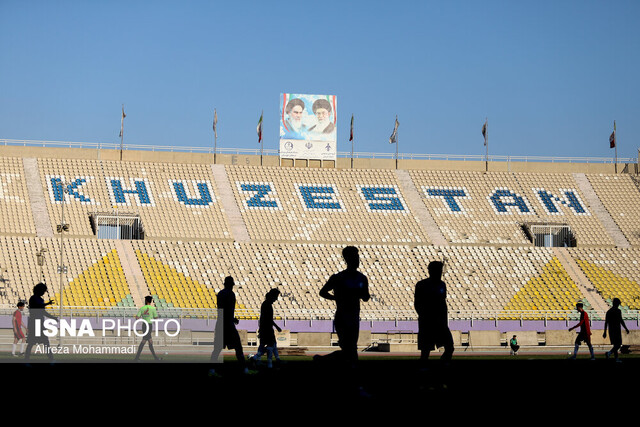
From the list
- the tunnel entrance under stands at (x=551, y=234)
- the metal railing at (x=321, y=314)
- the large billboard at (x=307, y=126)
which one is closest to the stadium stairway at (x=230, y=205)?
the large billboard at (x=307, y=126)

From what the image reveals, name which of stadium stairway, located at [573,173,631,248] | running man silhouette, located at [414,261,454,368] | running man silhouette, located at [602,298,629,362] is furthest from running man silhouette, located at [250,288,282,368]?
stadium stairway, located at [573,173,631,248]

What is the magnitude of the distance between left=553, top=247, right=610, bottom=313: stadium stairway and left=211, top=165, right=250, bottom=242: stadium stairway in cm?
2020

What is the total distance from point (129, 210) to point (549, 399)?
47887 mm

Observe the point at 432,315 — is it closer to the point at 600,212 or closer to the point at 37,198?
the point at 37,198

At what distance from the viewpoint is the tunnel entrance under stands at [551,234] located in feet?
205

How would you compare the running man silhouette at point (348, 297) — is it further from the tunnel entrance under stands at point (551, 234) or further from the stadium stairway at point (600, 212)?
the stadium stairway at point (600, 212)

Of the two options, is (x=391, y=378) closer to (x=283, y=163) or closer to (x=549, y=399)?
(x=549, y=399)

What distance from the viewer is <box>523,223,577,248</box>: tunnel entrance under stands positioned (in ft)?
205

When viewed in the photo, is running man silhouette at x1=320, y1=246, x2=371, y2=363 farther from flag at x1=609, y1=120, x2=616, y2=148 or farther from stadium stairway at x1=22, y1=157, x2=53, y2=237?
flag at x1=609, y1=120, x2=616, y2=148

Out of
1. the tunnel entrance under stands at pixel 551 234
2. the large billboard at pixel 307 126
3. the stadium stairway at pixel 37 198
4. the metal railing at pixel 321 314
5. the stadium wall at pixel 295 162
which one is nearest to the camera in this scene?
the metal railing at pixel 321 314

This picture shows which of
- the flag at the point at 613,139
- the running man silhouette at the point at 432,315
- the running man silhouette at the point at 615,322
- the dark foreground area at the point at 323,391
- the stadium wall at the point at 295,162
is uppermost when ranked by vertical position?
the flag at the point at 613,139

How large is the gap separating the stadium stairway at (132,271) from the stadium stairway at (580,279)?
2576 centimetres

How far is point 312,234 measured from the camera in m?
58.7

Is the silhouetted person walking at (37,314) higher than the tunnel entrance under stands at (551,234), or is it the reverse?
the tunnel entrance under stands at (551,234)
